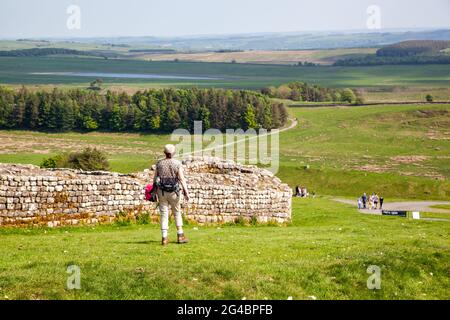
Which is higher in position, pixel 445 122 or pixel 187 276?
pixel 187 276

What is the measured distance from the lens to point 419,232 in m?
27.3

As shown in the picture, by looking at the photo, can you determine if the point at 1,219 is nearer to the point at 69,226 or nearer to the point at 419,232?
the point at 69,226

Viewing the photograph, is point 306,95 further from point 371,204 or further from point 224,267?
point 224,267

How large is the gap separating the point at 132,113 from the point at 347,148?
127ft

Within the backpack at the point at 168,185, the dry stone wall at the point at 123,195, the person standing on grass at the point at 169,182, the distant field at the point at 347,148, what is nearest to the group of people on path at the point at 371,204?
the distant field at the point at 347,148

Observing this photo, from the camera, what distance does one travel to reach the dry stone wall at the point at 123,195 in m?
25.8

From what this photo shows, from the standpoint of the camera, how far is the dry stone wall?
1014 inches

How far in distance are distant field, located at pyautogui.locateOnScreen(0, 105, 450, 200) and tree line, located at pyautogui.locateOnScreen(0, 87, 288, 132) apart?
378 cm

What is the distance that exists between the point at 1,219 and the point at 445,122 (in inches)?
4752

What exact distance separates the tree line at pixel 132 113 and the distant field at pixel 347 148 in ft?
12.4

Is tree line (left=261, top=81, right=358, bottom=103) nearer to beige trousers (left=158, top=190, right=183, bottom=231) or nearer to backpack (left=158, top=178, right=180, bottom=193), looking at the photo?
beige trousers (left=158, top=190, right=183, bottom=231)

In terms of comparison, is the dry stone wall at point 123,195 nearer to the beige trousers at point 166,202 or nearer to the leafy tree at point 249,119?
the beige trousers at point 166,202

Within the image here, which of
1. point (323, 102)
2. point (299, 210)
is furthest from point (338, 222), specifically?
point (323, 102)

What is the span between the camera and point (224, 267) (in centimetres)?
1633
